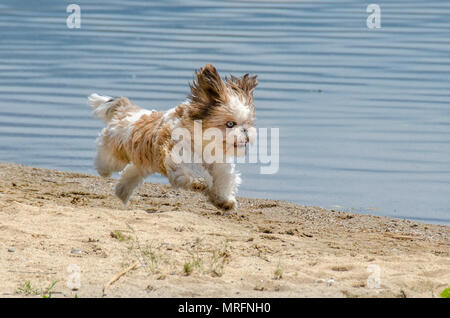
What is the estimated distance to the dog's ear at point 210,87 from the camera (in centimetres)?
828

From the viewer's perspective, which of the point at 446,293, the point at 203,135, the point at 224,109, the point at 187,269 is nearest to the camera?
the point at 446,293

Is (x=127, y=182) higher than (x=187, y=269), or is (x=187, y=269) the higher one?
(x=127, y=182)

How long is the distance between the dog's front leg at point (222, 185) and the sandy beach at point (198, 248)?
0.20 metres

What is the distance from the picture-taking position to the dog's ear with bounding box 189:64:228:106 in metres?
8.28

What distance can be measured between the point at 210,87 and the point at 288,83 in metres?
7.35

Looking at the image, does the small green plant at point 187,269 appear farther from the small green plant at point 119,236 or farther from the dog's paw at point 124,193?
the dog's paw at point 124,193

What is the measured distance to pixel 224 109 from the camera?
8.22 meters

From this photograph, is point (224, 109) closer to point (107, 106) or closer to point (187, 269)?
point (107, 106)

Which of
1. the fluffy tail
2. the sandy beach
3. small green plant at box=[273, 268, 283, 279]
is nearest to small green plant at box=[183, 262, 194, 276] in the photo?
the sandy beach

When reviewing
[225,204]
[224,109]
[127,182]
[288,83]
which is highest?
[288,83]

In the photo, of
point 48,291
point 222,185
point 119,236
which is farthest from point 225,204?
point 48,291

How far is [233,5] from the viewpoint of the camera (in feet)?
87.1

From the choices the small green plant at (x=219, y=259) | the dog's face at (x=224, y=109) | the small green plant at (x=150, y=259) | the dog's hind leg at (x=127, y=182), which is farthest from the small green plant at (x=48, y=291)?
the dog's hind leg at (x=127, y=182)

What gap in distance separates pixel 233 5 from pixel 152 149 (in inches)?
725
